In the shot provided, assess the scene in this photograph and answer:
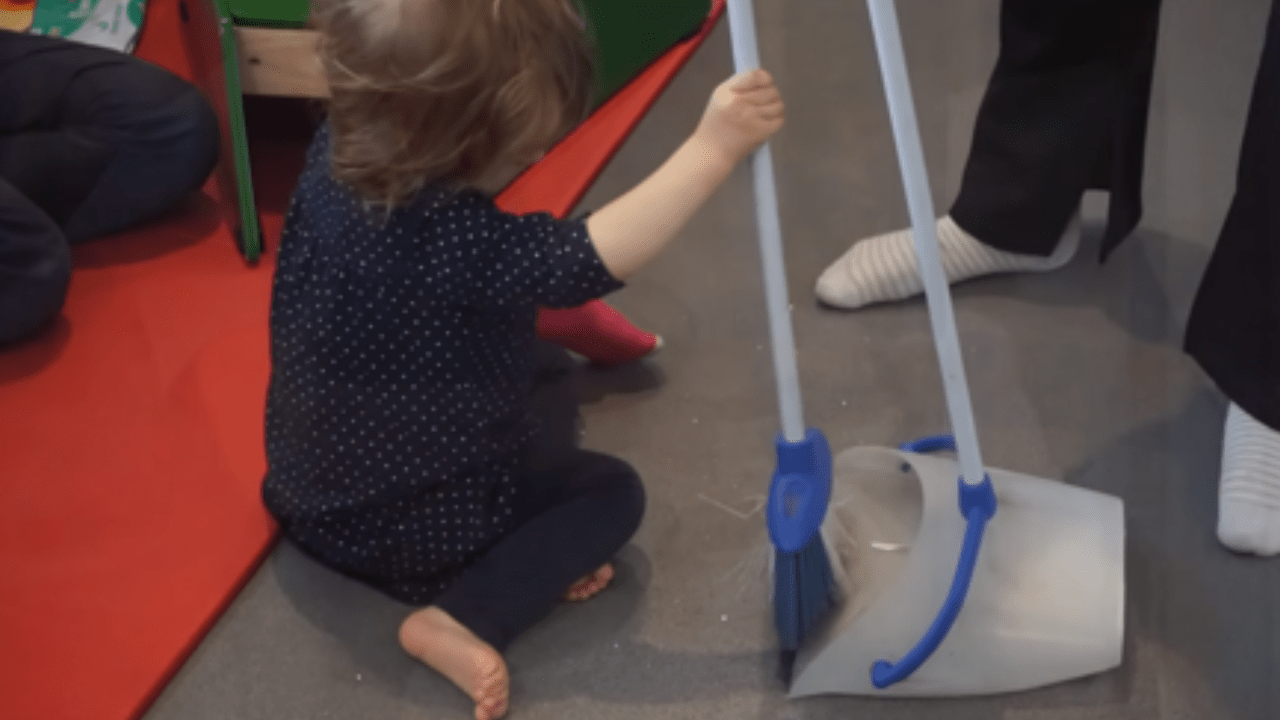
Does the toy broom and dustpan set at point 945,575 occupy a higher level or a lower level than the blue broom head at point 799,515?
lower

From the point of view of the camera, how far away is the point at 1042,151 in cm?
124

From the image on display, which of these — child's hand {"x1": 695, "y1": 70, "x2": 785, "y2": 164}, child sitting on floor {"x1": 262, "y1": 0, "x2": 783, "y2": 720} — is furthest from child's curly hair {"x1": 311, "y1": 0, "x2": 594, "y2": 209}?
child's hand {"x1": 695, "y1": 70, "x2": 785, "y2": 164}

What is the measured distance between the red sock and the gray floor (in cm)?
2

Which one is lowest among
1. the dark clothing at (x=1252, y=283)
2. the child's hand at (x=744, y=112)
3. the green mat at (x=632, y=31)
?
the green mat at (x=632, y=31)

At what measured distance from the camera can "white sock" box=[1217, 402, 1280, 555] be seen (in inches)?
40.2

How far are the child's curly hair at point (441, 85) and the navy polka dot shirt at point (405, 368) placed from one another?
25 mm

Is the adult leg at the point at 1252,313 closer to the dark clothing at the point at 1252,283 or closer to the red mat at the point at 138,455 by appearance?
the dark clothing at the point at 1252,283

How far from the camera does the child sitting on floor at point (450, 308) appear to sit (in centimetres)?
83

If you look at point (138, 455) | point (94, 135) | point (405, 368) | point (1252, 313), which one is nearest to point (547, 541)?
point (405, 368)

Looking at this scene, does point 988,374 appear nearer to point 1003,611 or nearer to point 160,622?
point 1003,611

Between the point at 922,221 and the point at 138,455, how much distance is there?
708mm

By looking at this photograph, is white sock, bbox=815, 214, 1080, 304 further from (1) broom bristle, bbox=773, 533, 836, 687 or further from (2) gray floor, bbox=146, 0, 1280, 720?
(1) broom bristle, bbox=773, 533, 836, 687

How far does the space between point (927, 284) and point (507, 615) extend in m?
0.39

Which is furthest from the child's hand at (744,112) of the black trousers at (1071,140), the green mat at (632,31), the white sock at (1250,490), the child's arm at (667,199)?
the green mat at (632,31)
